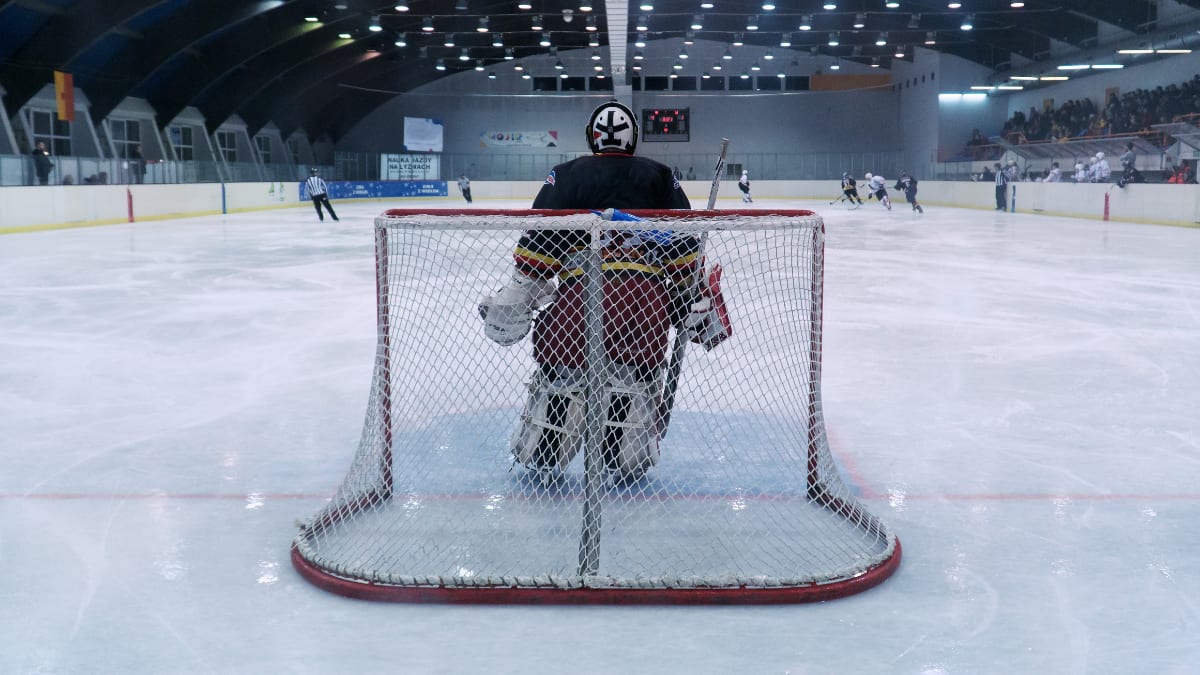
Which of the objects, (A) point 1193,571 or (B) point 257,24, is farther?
(B) point 257,24

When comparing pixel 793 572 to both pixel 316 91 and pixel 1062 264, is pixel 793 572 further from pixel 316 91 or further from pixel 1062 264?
pixel 316 91

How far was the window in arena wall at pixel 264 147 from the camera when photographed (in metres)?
41.1

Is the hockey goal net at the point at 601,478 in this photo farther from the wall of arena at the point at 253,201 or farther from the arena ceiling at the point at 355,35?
the arena ceiling at the point at 355,35

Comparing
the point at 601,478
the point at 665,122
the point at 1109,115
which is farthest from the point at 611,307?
the point at 665,122

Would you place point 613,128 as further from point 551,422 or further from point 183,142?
point 183,142

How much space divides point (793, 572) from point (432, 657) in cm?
106

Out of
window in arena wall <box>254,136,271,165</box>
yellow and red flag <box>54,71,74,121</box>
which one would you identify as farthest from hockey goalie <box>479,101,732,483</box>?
window in arena wall <box>254,136,271,165</box>

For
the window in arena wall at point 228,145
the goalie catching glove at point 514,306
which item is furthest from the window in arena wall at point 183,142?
the goalie catching glove at point 514,306

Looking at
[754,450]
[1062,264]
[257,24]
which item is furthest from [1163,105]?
[754,450]

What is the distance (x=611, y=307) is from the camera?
352 centimetres

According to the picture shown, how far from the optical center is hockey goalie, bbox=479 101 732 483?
11.5ft

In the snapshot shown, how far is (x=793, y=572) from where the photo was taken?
3.03m

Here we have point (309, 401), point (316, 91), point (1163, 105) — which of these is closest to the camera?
point (309, 401)

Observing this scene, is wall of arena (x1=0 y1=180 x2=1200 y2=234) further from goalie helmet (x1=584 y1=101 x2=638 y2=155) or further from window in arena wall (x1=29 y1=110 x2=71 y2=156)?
goalie helmet (x1=584 y1=101 x2=638 y2=155)
